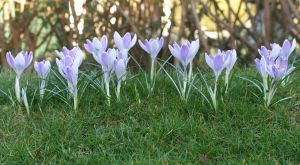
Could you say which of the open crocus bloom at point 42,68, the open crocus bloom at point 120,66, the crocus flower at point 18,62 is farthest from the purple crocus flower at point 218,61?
the crocus flower at point 18,62

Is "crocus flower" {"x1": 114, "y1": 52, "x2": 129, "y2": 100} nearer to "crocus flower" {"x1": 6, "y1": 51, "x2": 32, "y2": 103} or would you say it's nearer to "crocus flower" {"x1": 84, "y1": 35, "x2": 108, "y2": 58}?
"crocus flower" {"x1": 84, "y1": 35, "x2": 108, "y2": 58}

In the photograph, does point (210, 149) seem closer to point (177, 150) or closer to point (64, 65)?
point (177, 150)

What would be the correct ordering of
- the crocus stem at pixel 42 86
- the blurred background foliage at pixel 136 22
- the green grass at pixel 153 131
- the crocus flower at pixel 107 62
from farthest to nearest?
the blurred background foliage at pixel 136 22 < the crocus stem at pixel 42 86 < the crocus flower at pixel 107 62 < the green grass at pixel 153 131

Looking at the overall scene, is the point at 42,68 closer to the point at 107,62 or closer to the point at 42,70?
the point at 42,70

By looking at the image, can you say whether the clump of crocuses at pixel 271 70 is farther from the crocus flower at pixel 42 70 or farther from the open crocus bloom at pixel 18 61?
the open crocus bloom at pixel 18 61

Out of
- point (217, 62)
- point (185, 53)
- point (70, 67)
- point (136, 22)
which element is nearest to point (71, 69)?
point (70, 67)
